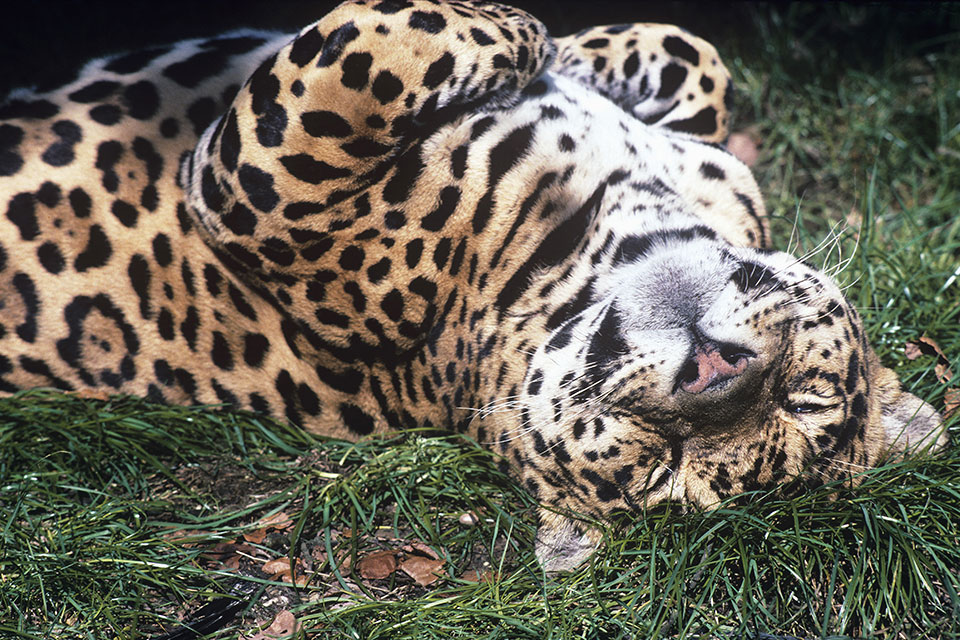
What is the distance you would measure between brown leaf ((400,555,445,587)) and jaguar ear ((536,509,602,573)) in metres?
0.44

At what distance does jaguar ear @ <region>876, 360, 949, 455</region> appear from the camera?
3.66 m

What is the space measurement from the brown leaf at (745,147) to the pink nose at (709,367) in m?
2.96

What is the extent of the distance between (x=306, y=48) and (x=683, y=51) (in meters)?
2.02

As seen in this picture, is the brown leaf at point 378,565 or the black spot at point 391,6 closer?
the brown leaf at point 378,565

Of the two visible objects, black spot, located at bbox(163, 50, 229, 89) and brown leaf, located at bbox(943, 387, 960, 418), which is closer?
brown leaf, located at bbox(943, 387, 960, 418)

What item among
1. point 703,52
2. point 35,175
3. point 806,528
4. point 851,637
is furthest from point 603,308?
point 35,175

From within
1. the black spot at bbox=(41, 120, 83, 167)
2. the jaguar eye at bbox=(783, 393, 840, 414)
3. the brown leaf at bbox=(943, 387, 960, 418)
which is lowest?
the brown leaf at bbox=(943, 387, 960, 418)

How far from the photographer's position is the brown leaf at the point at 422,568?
3.61 m

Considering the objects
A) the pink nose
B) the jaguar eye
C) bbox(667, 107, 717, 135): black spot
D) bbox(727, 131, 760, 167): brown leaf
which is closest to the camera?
the pink nose

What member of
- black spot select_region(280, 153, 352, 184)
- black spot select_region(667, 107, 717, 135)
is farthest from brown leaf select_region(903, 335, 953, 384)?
black spot select_region(280, 153, 352, 184)

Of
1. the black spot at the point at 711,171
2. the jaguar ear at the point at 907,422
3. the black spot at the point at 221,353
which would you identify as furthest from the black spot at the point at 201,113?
the jaguar ear at the point at 907,422

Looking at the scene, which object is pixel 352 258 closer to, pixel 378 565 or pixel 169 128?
pixel 169 128

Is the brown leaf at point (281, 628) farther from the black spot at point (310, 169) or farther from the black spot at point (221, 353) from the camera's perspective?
the black spot at point (310, 169)

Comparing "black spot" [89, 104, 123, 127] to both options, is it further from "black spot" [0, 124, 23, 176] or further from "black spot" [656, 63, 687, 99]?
"black spot" [656, 63, 687, 99]
